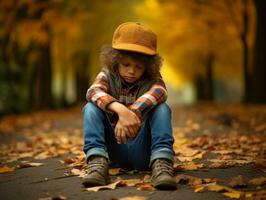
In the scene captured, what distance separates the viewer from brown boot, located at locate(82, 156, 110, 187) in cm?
401

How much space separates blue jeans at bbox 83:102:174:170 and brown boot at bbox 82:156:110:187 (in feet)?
0.21

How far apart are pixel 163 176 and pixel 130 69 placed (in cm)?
105

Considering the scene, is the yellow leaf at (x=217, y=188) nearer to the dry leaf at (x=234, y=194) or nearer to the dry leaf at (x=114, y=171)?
the dry leaf at (x=234, y=194)

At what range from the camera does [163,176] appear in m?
3.95

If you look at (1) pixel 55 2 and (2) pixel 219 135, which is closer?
(2) pixel 219 135

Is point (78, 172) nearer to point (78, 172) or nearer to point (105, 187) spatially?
point (78, 172)

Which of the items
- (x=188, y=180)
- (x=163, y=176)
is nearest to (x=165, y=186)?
(x=163, y=176)

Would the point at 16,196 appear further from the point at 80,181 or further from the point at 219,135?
the point at 219,135

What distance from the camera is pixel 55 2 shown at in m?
17.4

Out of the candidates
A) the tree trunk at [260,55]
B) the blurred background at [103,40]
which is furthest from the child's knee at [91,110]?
the tree trunk at [260,55]

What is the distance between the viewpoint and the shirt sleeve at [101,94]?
4.31 metres

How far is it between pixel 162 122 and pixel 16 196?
4.34ft

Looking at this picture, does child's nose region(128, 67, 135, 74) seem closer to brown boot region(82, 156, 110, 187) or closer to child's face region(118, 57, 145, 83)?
child's face region(118, 57, 145, 83)

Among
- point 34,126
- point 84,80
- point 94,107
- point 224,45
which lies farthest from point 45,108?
point 94,107
